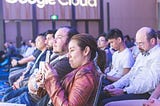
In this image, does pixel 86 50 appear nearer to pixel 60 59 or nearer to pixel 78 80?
pixel 78 80

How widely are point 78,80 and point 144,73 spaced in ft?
4.04

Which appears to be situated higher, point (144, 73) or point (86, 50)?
point (86, 50)

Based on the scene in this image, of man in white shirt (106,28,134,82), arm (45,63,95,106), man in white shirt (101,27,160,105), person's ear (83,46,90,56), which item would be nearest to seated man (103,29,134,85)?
man in white shirt (106,28,134,82)

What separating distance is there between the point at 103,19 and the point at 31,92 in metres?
12.2

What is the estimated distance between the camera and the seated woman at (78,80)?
81.6 inches

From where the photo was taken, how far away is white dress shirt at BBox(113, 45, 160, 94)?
122 inches

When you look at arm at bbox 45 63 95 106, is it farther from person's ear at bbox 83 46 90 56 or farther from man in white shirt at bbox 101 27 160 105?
man in white shirt at bbox 101 27 160 105

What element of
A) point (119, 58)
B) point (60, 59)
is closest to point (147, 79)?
point (60, 59)

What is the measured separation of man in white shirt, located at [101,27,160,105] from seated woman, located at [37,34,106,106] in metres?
0.82

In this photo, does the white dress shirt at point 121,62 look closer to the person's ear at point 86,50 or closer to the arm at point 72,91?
the person's ear at point 86,50

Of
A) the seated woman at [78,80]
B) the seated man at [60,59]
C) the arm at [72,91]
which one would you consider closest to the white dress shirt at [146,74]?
the seated man at [60,59]

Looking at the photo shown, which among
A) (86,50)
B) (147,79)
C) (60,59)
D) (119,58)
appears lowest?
(147,79)

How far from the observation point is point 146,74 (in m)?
3.16

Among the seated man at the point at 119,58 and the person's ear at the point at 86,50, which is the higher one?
the person's ear at the point at 86,50
